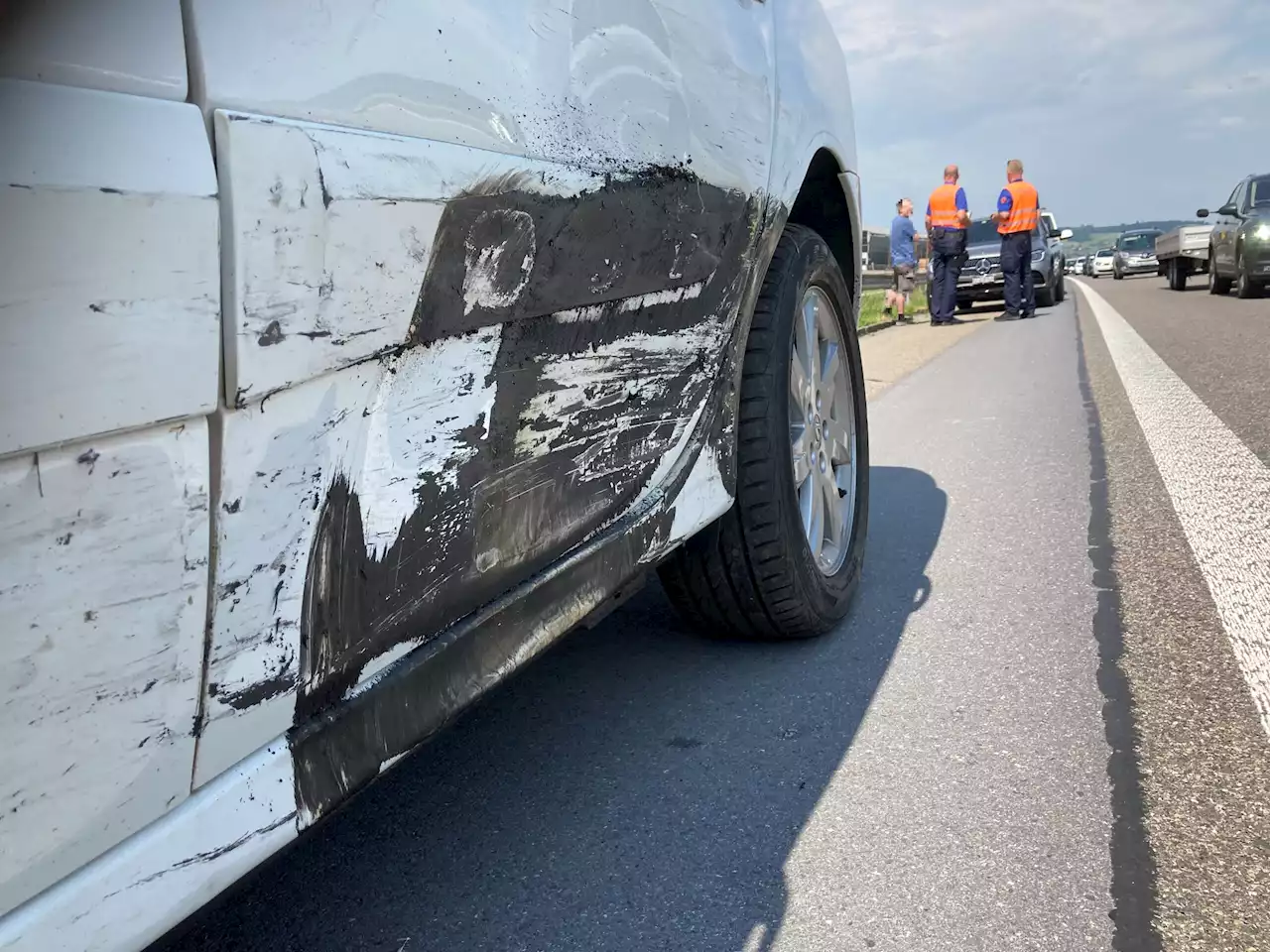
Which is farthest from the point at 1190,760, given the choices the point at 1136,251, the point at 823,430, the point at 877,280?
the point at 1136,251

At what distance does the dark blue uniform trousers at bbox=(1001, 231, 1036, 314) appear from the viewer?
13758 mm

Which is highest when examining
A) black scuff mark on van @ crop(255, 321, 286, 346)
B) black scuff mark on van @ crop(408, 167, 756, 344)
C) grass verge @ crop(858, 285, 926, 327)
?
black scuff mark on van @ crop(408, 167, 756, 344)

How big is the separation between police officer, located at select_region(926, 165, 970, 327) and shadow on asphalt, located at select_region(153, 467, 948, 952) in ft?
38.7

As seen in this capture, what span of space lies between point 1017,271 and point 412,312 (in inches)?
573

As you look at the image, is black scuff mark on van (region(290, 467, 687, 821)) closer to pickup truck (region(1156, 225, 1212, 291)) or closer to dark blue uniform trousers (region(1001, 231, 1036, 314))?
dark blue uniform trousers (region(1001, 231, 1036, 314))

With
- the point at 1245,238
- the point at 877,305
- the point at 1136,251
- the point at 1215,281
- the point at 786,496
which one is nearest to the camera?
the point at 786,496

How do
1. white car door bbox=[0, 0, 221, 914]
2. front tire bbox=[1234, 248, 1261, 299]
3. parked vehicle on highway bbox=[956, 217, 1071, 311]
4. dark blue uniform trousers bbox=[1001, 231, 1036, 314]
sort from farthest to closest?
parked vehicle on highway bbox=[956, 217, 1071, 311]
front tire bbox=[1234, 248, 1261, 299]
dark blue uniform trousers bbox=[1001, 231, 1036, 314]
white car door bbox=[0, 0, 221, 914]

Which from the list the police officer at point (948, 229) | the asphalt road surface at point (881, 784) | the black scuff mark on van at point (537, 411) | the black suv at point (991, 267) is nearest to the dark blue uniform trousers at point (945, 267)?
the police officer at point (948, 229)

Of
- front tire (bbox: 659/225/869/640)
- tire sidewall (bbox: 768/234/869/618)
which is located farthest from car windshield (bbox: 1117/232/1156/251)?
front tire (bbox: 659/225/869/640)

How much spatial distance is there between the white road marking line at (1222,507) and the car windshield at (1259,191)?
10.6m

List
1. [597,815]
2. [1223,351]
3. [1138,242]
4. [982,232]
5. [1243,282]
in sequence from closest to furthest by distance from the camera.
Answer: [597,815] → [1223,351] → [1243,282] → [982,232] → [1138,242]

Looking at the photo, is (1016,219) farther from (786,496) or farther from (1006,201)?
(786,496)

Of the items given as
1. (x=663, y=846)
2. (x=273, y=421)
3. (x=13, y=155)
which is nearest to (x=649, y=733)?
(x=663, y=846)

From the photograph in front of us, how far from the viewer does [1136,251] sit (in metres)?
38.1
